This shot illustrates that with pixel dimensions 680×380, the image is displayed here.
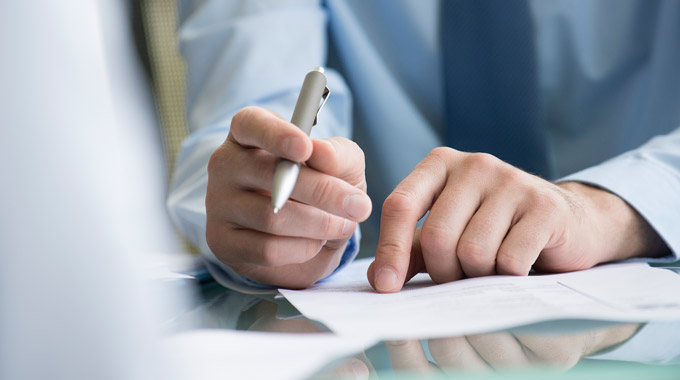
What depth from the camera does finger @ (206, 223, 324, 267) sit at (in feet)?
1.37

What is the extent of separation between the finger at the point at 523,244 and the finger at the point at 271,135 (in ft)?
0.48

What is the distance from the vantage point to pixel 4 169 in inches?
4.7

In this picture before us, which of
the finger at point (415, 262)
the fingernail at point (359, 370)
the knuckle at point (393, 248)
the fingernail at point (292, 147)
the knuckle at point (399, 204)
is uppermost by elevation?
the fingernail at point (292, 147)

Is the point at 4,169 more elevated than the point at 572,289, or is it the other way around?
the point at 4,169

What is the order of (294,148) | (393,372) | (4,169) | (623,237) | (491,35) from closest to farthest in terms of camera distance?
1. (4,169)
2. (393,372)
3. (294,148)
4. (623,237)
5. (491,35)

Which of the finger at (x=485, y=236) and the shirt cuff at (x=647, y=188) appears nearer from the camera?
the finger at (x=485, y=236)

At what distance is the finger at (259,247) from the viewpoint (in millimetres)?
417

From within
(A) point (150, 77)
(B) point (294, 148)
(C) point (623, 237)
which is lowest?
(A) point (150, 77)

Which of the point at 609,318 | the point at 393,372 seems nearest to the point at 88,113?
the point at 393,372

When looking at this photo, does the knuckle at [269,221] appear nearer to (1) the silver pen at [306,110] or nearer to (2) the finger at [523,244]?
(1) the silver pen at [306,110]

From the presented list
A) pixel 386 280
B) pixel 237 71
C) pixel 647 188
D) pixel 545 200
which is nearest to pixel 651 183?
pixel 647 188

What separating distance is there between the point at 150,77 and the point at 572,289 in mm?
1629

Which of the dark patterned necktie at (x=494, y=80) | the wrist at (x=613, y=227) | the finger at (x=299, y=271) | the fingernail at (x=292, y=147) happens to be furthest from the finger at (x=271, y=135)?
the dark patterned necktie at (x=494, y=80)

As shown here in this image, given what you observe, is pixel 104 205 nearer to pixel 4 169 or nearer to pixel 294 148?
pixel 4 169
